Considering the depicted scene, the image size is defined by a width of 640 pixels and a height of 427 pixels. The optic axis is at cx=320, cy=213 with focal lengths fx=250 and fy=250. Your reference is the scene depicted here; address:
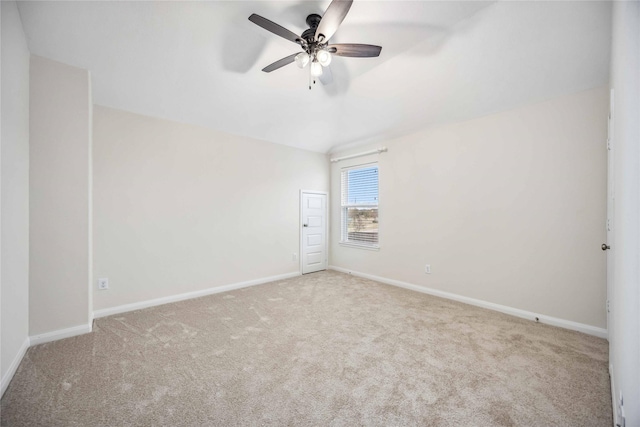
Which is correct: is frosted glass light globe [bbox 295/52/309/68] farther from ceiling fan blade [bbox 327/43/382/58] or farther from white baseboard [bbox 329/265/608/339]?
white baseboard [bbox 329/265/608/339]

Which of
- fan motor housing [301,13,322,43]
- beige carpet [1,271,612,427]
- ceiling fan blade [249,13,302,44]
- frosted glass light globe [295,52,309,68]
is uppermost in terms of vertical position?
fan motor housing [301,13,322,43]

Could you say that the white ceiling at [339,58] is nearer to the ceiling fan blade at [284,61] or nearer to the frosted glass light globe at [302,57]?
the ceiling fan blade at [284,61]

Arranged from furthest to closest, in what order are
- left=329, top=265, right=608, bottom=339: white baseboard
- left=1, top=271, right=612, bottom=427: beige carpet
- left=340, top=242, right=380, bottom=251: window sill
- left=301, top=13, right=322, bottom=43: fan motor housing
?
left=340, top=242, right=380, bottom=251: window sill → left=329, top=265, right=608, bottom=339: white baseboard → left=301, top=13, right=322, bottom=43: fan motor housing → left=1, top=271, right=612, bottom=427: beige carpet

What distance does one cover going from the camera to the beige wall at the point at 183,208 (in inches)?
114

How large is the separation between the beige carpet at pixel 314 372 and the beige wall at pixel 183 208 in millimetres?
615

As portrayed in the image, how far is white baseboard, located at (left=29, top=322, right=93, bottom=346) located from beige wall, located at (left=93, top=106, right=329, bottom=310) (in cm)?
44

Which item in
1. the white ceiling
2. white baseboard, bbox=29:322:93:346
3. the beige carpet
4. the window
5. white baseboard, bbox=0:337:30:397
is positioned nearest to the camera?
the beige carpet

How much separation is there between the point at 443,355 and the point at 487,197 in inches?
78.7

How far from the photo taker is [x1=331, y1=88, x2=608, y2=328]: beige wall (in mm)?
2443

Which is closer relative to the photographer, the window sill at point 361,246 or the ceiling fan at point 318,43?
the ceiling fan at point 318,43

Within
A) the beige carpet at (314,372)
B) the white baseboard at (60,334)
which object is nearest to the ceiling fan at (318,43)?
the beige carpet at (314,372)

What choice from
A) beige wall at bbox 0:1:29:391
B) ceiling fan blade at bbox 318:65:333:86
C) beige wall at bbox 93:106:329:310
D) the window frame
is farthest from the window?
beige wall at bbox 0:1:29:391

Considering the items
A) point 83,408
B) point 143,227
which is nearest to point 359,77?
point 143,227

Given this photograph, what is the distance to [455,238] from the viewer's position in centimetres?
337
